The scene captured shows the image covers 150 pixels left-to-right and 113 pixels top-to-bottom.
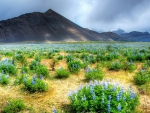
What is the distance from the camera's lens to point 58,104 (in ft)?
20.4

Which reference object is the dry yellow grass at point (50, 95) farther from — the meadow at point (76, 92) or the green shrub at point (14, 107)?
the green shrub at point (14, 107)

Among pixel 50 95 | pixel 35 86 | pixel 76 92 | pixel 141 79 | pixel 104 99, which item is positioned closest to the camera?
pixel 104 99

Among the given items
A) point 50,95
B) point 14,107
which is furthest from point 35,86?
point 14,107

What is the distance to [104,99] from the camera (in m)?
5.09

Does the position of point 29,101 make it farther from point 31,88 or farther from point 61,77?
point 61,77

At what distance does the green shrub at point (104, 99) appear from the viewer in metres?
4.92

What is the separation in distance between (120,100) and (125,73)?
531 centimetres

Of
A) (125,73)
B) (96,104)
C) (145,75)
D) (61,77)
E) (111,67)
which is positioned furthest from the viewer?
(111,67)

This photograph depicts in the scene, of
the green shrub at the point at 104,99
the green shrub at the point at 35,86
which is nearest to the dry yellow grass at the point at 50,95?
the green shrub at the point at 35,86

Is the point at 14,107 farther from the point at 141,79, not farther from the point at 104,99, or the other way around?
the point at 141,79

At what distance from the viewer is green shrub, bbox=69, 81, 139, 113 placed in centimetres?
492

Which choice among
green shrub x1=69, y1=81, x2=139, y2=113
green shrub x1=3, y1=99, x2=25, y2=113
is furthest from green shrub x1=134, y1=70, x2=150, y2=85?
green shrub x1=3, y1=99, x2=25, y2=113

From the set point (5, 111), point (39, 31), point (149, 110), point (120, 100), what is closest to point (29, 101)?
point (5, 111)

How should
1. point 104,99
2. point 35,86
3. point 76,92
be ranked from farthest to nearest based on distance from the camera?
Result: point 35,86 → point 76,92 → point 104,99
